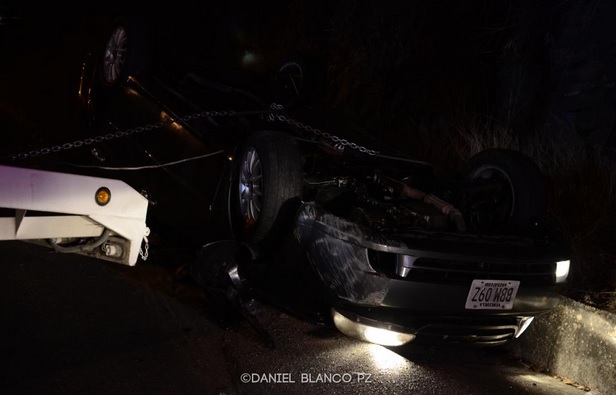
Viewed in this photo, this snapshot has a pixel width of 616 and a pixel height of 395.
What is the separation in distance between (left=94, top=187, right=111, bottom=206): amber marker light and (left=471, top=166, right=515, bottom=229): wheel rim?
8.73ft

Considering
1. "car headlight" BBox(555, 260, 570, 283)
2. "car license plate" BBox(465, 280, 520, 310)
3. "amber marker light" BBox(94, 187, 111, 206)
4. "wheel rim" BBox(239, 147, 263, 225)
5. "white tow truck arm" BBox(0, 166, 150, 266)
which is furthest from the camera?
"wheel rim" BBox(239, 147, 263, 225)

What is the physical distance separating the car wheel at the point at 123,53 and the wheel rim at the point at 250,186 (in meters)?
2.21

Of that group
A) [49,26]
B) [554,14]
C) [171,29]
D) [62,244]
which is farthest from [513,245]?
[49,26]

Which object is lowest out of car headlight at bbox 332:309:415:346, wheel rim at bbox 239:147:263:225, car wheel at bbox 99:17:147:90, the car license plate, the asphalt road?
the asphalt road

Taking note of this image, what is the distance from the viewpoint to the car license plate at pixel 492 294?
157 inches

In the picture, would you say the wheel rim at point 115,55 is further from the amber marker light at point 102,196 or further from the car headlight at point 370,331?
the car headlight at point 370,331

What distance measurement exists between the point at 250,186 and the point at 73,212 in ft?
4.75

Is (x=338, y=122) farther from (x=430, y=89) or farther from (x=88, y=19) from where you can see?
(x=88, y=19)

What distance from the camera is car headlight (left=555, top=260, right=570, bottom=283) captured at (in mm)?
4336

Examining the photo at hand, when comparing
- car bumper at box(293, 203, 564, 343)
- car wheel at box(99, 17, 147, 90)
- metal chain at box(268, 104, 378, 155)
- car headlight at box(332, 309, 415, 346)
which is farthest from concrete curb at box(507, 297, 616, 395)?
car wheel at box(99, 17, 147, 90)

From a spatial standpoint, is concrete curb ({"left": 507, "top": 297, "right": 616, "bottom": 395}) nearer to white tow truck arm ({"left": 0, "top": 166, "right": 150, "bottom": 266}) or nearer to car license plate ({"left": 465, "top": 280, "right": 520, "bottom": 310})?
car license plate ({"left": 465, "top": 280, "right": 520, "bottom": 310})

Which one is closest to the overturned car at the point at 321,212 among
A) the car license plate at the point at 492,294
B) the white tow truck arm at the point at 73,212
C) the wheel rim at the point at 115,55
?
the car license plate at the point at 492,294

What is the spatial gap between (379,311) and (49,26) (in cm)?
1369

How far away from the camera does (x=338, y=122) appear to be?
19.8 feet
